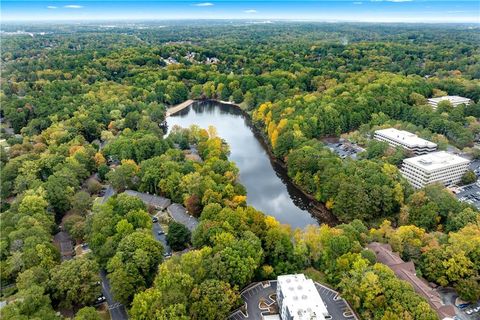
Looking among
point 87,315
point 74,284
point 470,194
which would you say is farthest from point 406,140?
point 87,315

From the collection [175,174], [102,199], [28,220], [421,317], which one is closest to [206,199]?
[175,174]

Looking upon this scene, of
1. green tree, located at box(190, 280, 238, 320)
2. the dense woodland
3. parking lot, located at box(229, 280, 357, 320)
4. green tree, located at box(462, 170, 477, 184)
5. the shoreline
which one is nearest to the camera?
green tree, located at box(190, 280, 238, 320)

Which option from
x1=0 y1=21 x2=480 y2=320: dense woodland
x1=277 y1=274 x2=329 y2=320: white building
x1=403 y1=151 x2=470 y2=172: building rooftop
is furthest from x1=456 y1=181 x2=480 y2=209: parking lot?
x1=277 y1=274 x2=329 y2=320: white building

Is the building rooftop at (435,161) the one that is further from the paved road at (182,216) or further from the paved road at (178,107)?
the paved road at (178,107)

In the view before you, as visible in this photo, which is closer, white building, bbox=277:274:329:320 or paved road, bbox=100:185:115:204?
white building, bbox=277:274:329:320

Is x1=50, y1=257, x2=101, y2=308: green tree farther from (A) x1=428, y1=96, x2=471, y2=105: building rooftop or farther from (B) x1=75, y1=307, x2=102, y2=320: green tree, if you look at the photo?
(A) x1=428, y1=96, x2=471, y2=105: building rooftop

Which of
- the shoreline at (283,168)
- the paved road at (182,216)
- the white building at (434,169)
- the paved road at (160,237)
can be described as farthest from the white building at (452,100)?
the paved road at (160,237)
